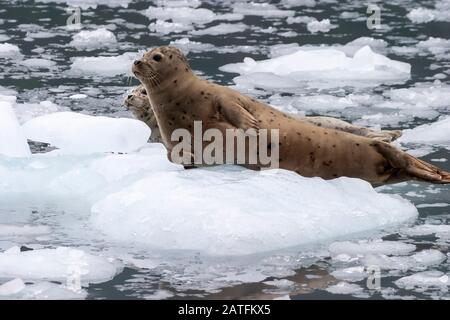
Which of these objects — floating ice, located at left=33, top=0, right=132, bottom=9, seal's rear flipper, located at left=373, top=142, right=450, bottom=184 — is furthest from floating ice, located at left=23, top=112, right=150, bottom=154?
floating ice, located at left=33, top=0, right=132, bottom=9

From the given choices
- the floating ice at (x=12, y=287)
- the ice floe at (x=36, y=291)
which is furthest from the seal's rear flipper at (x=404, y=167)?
the floating ice at (x=12, y=287)

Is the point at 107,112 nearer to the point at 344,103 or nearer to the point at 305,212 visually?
the point at 344,103

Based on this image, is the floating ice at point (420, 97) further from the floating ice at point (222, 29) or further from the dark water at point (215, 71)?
the floating ice at point (222, 29)

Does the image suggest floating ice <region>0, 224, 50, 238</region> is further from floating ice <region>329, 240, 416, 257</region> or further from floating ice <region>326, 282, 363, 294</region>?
floating ice <region>326, 282, 363, 294</region>

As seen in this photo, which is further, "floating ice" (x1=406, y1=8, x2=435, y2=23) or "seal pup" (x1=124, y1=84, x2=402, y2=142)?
"floating ice" (x1=406, y1=8, x2=435, y2=23)

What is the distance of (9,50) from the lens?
9.88 meters

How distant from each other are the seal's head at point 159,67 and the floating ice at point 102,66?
116 inches

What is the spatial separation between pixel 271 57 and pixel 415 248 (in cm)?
470

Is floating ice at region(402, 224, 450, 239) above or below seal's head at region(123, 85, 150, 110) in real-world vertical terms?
below

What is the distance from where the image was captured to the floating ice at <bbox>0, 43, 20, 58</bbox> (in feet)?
32.0

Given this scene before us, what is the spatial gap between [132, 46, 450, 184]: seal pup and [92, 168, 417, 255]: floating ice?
0.14 m

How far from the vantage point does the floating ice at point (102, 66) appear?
9.26 metres

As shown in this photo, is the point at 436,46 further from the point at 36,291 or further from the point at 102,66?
the point at 36,291

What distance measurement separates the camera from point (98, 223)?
5.66 m
